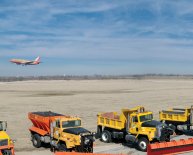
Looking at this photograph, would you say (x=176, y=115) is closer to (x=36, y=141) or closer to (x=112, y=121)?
(x=112, y=121)

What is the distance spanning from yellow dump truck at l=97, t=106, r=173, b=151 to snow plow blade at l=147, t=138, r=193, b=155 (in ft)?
5.00

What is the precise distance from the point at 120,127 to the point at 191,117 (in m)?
6.03

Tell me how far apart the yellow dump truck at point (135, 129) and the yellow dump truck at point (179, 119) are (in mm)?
4597

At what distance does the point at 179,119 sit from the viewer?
2584cm

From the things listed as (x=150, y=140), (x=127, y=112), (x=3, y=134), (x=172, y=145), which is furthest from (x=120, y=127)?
(x=3, y=134)

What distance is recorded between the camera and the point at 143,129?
20656 mm

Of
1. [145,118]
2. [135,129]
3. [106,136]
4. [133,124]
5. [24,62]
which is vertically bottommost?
[106,136]

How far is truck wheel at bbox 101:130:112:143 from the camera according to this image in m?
23.0

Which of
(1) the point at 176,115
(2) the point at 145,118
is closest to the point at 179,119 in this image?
(1) the point at 176,115

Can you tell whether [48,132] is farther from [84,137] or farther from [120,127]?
[120,127]

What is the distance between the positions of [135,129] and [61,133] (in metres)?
5.05

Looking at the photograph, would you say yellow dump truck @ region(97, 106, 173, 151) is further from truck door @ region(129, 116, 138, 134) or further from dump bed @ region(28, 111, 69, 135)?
dump bed @ region(28, 111, 69, 135)

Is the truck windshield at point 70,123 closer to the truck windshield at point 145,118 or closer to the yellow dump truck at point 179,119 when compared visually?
the truck windshield at point 145,118

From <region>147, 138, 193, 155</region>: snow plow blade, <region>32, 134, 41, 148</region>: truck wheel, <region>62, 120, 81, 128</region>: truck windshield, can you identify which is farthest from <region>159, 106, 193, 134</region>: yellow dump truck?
<region>32, 134, 41, 148</region>: truck wheel
